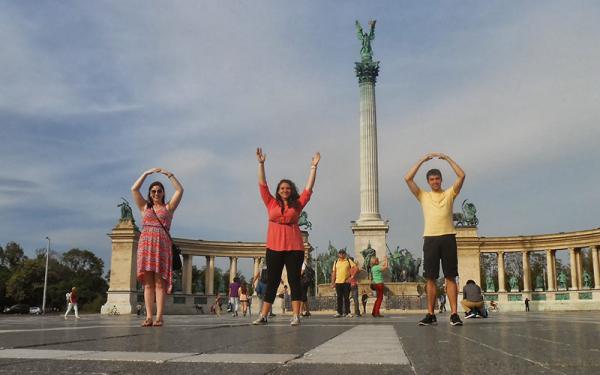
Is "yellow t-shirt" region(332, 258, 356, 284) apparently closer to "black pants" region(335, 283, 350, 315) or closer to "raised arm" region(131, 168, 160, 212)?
"black pants" region(335, 283, 350, 315)

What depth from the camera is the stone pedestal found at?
5231 cm

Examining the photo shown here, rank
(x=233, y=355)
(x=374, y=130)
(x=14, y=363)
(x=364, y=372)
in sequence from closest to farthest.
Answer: (x=364, y=372) → (x=14, y=363) → (x=233, y=355) → (x=374, y=130)

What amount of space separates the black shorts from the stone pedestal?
46990mm

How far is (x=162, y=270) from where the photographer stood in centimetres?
940

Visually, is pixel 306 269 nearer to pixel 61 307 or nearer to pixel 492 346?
pixel 492 346

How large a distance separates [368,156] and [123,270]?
2592 cm

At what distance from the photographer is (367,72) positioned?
55750 mm

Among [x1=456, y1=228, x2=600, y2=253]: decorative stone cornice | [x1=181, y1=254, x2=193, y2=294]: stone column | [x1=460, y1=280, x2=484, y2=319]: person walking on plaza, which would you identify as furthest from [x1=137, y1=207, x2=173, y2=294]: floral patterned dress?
[x1=181, y1=254, x2=193, y2=294]: stone column

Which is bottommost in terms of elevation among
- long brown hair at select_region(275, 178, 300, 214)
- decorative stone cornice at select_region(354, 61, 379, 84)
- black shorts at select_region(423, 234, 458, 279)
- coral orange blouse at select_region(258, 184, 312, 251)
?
black shorts at select_region(423, 234, 458, 279)

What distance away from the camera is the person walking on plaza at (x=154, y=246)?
928 centimetres

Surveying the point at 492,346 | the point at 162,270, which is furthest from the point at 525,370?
the point at 162,270

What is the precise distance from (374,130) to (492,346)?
1957 inches

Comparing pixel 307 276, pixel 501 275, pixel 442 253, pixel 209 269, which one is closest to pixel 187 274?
pixel 209 269

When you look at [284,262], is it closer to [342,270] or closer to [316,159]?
[316,159]
